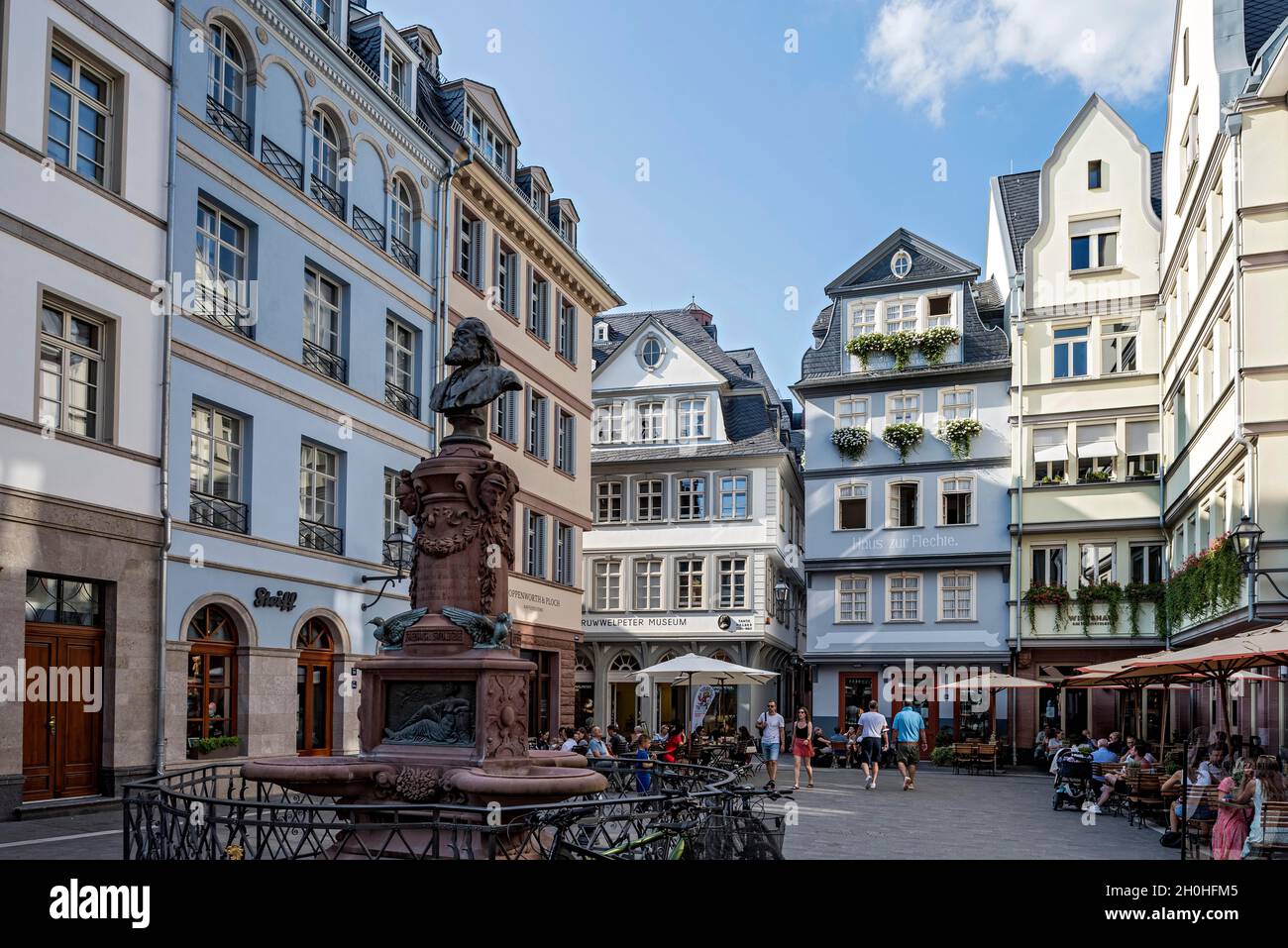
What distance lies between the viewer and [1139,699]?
34406mm

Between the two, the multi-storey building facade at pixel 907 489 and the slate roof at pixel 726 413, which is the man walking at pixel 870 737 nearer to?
the multi-storey building facade at pixel 907 489

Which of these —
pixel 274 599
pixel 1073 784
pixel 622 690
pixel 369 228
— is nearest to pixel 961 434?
pixel 622 690

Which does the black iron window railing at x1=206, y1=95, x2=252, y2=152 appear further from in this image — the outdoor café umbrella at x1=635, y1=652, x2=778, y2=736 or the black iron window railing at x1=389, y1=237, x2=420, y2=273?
the outdoor café umbrella at x1=635, y1=652, x2=778, y2=736

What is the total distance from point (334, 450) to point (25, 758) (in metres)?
8.82

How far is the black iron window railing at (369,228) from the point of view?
2416 centimetres

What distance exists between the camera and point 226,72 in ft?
67.0

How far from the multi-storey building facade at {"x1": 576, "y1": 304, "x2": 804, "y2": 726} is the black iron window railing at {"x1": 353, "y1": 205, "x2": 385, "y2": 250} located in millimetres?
20630

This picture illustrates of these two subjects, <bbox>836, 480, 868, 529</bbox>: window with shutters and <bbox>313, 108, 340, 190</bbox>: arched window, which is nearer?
<bbox>313, 108, 340, 190</bbox>: arched window

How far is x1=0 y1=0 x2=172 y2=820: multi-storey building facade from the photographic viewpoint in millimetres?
15625

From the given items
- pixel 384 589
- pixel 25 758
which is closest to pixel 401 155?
pixel 384 589

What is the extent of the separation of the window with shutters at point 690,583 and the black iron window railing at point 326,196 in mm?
22838

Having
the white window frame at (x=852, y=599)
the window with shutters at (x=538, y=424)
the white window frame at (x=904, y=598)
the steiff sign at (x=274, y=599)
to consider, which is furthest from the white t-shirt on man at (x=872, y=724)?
the steiff sign at (x=274, y=599)

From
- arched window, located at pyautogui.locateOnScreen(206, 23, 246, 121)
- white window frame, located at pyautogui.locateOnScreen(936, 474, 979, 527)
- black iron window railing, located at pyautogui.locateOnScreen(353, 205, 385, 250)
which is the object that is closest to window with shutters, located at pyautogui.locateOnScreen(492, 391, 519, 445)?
black iron window railing, located at pyautogui.locateOnScreen(353, 205, 385, 250)
